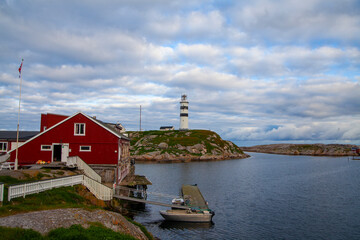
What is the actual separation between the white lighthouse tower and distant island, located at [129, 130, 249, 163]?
5.47m

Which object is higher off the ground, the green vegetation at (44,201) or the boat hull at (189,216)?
the green vegetation at (44,201)

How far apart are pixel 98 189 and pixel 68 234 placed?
15.1 meters

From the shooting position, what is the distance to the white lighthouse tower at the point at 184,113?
159m

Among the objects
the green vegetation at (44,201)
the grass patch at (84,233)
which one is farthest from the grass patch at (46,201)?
the grass patch at (84,233)

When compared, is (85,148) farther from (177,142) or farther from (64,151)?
(177,142)

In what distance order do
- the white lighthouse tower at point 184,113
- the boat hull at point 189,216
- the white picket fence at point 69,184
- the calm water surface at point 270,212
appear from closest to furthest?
1. the white picket fence at point 69,184
2. the calm water surface at point 270,212
3. the boat hull at point 189,216
4. the white lighthouse tower at point 184,113

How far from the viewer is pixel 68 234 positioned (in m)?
14.0

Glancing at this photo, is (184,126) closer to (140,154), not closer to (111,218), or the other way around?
(140,154)

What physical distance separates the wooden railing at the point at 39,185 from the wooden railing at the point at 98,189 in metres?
0.83

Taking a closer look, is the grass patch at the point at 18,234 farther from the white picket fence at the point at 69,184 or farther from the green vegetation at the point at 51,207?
the white picket fence at the point at 69,184

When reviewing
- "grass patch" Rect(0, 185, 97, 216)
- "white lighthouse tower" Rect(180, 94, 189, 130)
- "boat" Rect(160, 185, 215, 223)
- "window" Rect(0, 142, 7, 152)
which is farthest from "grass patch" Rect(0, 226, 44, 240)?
"white lighthouse tower" Rect(180, 94, 189, 130)

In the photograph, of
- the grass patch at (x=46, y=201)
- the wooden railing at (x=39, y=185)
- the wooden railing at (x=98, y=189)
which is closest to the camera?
the grass patch at (x=46, y=201)

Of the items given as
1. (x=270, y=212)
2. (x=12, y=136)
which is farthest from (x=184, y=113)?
(x=270, y=212)

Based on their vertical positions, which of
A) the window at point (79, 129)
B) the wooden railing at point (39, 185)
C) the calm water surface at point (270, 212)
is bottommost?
the calm water surface at point (270, 212)
